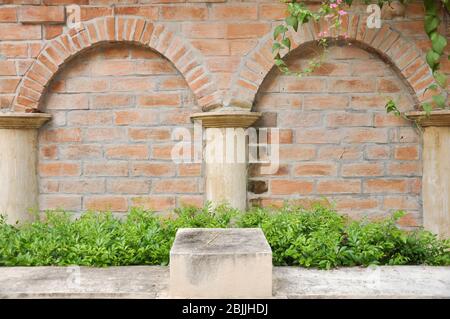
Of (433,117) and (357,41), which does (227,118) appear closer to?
(357,41)

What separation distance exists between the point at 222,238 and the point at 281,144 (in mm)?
1390

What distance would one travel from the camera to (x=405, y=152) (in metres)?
4.23

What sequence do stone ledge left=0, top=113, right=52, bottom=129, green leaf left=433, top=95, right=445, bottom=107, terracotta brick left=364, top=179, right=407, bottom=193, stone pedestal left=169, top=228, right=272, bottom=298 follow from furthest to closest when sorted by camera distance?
terracotta brick left=364, top=179, right=407, bottom=193 < stone ledge left=0, top=113, right=52, bottom=129 < green leaf left=433, top=95, right=445, bottom=107 < stone pedestal left=169, top=228, right=272, bottom=298

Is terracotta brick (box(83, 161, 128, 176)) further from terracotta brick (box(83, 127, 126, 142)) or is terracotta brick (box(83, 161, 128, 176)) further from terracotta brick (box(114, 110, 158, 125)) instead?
terracotta brick (box(114, 110, 158, 125))

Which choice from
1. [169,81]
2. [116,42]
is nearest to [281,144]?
[169,81]

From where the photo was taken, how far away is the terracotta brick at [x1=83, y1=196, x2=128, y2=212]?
14.2ft

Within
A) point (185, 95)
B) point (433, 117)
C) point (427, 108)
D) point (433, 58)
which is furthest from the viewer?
point (185, 95)

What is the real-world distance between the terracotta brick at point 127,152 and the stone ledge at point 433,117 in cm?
228

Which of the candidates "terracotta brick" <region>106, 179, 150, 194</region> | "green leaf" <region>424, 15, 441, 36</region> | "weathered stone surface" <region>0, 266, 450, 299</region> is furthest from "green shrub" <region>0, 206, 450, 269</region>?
"green leaf" <region>424, 15, 441, 36</region>

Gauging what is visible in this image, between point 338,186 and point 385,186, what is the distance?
1.32 feet

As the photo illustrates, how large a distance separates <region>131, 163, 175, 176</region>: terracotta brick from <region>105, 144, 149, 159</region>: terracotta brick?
0.26ft

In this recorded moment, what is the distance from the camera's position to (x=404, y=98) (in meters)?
4.22

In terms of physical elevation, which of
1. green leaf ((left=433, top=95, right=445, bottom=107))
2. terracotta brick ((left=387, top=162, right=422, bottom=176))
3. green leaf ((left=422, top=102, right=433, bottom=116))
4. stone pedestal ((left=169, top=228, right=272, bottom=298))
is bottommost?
stone pedestal ((left=169, top=228, right=272, bottom=298))

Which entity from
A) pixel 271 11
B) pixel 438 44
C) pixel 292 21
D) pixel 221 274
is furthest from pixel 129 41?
pixel 438 44
